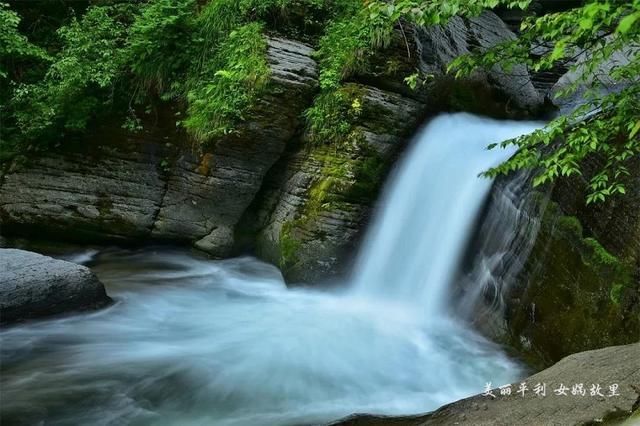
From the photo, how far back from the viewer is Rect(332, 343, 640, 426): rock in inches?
105

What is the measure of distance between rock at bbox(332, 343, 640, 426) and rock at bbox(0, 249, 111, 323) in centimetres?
384

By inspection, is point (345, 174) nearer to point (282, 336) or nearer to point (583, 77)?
point (282, 336)

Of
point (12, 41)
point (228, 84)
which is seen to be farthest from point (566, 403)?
point (12, 41)

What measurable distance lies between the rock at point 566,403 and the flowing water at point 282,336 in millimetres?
1085

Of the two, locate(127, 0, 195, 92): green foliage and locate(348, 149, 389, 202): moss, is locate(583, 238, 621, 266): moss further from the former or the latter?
locate(127, 0, 195, 92): green foliage

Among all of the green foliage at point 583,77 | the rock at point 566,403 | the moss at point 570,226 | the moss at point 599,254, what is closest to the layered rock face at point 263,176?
the moss at point 570,226

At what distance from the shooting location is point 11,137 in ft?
25.6

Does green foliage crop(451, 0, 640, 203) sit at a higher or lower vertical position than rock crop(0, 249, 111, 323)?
higher

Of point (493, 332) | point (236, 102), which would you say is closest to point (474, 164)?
point (493, 332)

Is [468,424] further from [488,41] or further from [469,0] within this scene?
[488,41]

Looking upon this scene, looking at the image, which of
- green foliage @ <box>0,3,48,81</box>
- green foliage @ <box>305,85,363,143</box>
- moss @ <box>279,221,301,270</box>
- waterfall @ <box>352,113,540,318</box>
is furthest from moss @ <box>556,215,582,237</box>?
green foliage @ <box>0,3,48,81</box>

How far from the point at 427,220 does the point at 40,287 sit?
197 inches

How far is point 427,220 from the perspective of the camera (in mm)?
6922

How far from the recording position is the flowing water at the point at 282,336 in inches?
170
